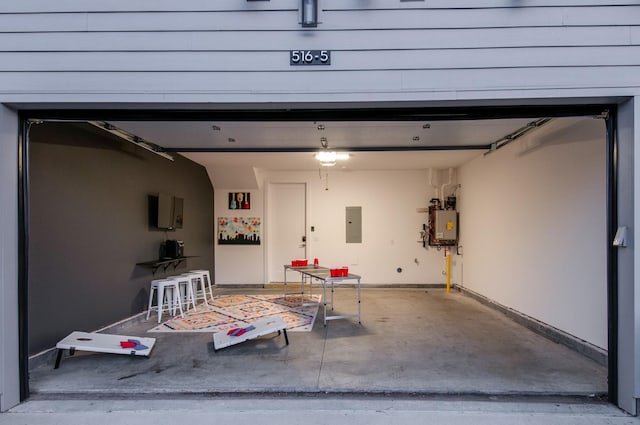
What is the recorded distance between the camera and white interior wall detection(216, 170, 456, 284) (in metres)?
8.48

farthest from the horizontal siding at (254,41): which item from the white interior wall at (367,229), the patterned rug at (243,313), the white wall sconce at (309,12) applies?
the white interior wall at (367,229)

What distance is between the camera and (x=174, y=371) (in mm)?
3475

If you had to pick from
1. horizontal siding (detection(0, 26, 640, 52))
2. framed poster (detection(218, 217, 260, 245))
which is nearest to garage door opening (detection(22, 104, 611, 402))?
horizontal siding (detection(0, 26, 640, 52))

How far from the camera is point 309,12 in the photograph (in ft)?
9.09

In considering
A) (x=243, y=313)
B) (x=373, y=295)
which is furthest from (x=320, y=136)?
(x=373, y=295)

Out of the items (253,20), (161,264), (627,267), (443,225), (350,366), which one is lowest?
(350,366)

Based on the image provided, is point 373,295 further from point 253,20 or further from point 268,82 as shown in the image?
point 253,20

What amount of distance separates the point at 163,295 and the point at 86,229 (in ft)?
5.55

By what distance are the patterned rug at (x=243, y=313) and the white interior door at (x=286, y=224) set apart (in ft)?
4.56

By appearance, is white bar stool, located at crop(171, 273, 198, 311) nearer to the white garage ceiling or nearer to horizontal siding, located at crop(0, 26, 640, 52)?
the white garage ceiling

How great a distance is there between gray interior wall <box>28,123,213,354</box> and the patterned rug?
2.70ft

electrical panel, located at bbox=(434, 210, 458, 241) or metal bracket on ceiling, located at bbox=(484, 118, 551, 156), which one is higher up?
metal bracket on ceiling, located at bbox=(484, 118, 551, 156)

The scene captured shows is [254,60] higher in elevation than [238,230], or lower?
higher

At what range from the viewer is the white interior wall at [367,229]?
8484 millimetres
